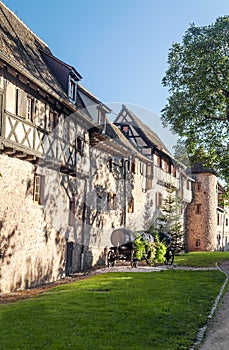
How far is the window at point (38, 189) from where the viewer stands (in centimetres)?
1650

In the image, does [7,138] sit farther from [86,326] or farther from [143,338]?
[143,338]

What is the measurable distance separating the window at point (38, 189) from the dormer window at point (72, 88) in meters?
4.79

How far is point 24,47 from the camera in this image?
1762 cm

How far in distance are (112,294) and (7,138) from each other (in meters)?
5.68

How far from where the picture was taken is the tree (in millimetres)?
23281

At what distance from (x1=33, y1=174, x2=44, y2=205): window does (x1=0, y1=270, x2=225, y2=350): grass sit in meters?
4.00

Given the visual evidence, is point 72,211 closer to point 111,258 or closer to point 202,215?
point 111,258

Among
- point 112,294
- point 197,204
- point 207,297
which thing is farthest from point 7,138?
A: point 197,204

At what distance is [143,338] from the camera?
308 inches

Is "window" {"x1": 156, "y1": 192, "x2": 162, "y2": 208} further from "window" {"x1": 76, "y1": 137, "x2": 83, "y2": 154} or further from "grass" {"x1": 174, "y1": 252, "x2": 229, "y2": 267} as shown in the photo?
"window" {"x1": 76, "y1": 137, "x2": 83, "y2": 154}

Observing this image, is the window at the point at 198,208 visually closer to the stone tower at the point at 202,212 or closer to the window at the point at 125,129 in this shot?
the stone tower at the point at 202,212

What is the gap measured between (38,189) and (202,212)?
103 ft

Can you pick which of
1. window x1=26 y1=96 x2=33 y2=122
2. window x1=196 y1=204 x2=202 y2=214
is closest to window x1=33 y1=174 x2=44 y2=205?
window x1=26 y1=96 x2=33 y2=122

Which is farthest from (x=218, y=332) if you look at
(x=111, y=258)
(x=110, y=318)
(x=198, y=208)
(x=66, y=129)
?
(x=198, y=208)
